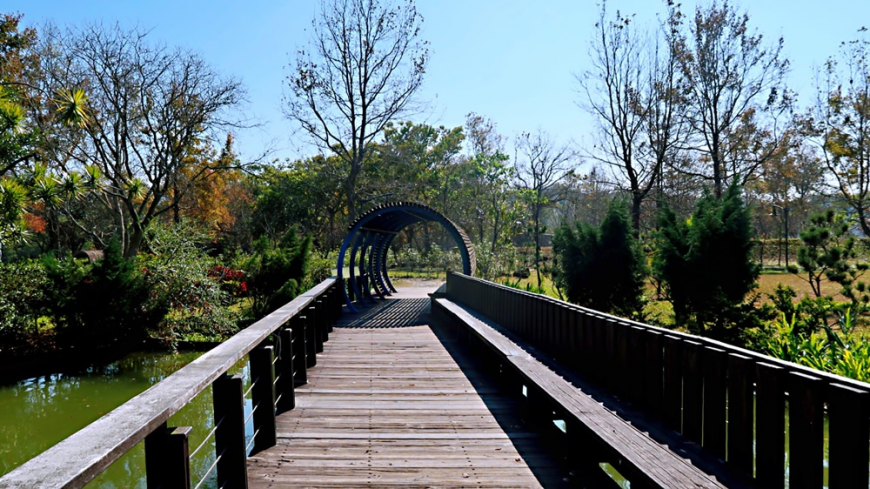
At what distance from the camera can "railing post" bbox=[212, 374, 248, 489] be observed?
10.0ft

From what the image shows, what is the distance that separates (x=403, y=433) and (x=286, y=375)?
1088 mm

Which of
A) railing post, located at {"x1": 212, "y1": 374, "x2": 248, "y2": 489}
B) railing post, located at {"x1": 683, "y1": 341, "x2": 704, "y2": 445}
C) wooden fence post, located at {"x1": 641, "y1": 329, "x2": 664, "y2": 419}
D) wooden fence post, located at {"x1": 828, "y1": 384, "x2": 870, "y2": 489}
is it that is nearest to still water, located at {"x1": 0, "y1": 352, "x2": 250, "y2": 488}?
railing post, located at {"x1": 212, "y1": 374, "x2": 248, "y2": 489}

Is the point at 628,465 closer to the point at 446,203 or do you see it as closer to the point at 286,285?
the point at 286,285

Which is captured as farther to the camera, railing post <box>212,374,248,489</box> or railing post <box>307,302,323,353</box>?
railing post <box>307,302,323,353</box>

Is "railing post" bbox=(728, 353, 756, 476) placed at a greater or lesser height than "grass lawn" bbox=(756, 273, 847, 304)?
greater

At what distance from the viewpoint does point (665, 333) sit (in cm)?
348

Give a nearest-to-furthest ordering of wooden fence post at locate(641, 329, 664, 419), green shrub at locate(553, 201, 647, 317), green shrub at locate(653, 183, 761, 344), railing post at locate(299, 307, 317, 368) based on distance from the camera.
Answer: wooden fence post at locate(641, 329, 664, 419), railing post at locate(299, 307, 317, 368), green shrub at locate(653, 183, 761, 344), green shrub at locate(553, 201, 647, 317)

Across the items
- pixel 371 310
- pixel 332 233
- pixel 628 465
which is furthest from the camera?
pixel 332 233

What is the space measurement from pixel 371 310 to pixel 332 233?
20154 mm

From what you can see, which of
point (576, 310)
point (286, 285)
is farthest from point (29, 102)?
point (576, 310)

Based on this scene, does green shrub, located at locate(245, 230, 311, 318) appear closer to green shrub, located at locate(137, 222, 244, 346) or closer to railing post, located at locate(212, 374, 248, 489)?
green shrub, located at locate(137, 222, 244, 346)

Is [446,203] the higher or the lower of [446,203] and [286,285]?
the higher

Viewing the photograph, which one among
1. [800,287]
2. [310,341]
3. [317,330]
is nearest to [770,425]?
[310,341]

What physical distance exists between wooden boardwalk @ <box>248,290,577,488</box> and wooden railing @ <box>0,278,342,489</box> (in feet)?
1.11
